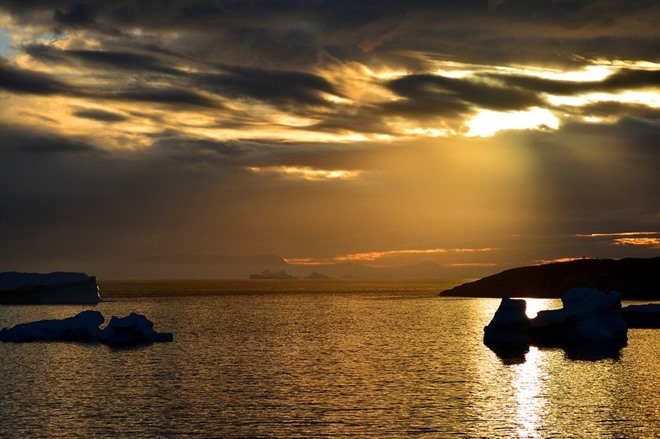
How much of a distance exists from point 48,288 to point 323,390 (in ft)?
355

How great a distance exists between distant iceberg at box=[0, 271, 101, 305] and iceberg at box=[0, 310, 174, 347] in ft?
207

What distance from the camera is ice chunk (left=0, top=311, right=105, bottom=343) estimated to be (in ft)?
251

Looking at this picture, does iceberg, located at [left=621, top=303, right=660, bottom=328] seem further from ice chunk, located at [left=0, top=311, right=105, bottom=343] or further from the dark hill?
ice chunk, located at [left=0, top=311, right=105, bottom=343]

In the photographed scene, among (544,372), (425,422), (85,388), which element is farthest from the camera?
(544,372)

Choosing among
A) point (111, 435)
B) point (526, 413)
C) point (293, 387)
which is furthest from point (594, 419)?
point (111, 435)

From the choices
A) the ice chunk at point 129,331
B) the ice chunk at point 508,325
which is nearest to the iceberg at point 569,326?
the ice chunk at point 508,325

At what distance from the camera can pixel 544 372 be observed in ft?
184

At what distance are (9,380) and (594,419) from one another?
34935mm

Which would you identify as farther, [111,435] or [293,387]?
[293,387]

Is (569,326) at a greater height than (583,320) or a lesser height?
lesser

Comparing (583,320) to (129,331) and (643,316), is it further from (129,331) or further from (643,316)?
(129,331)

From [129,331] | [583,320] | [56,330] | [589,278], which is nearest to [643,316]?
[583,320]

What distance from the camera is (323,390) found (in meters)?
47.2

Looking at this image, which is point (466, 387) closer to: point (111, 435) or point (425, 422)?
point (425, 422)
